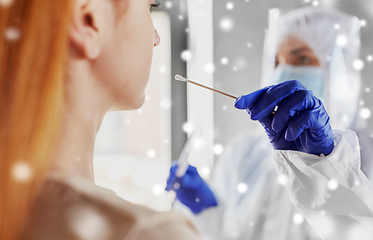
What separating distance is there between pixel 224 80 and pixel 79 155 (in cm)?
131

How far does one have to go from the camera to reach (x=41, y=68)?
0.30 metres

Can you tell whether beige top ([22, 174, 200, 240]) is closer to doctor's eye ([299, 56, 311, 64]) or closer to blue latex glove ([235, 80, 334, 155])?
blue latex glove ([235, 80, 334, 155])

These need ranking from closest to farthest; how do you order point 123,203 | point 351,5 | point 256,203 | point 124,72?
point 123,203, point 124,72, point 256,203, point 351,5

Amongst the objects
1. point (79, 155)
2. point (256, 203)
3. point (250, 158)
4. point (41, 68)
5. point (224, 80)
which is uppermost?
point (41, 68)

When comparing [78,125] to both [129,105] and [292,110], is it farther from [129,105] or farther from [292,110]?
[292,110]

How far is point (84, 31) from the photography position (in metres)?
0.37

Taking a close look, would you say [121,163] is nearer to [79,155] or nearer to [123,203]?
[79,155]

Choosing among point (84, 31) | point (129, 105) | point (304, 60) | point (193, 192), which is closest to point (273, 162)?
point (193, 192)

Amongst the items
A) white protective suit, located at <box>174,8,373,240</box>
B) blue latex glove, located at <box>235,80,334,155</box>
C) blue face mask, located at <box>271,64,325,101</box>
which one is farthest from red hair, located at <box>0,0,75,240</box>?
blue face mask, located at <box>271,64,325,101</box>

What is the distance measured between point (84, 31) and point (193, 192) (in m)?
1.05

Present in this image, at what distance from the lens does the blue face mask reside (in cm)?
135

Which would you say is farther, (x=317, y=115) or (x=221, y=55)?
(x=221, y=55)

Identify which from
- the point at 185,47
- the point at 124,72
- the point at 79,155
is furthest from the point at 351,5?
the point at 79,155

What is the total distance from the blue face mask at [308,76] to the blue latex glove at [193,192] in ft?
2.16
